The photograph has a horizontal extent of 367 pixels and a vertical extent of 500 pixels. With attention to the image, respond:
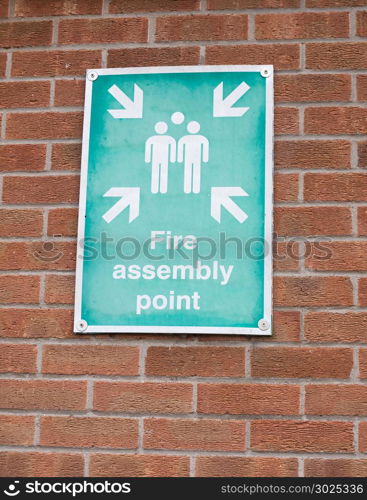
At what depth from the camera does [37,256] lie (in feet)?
7.95

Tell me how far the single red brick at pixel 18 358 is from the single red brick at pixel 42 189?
45cm

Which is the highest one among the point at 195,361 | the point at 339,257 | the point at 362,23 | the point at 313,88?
the point at 362,23

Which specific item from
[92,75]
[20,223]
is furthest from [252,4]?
[20,223]

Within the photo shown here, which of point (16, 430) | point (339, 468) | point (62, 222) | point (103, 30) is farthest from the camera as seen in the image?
point (103, 30)

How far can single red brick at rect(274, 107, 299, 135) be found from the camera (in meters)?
2.41

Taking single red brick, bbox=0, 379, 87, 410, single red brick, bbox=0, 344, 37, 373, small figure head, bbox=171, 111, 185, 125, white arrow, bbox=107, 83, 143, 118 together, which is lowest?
single red brick, bbox=0, 379, 87, 410

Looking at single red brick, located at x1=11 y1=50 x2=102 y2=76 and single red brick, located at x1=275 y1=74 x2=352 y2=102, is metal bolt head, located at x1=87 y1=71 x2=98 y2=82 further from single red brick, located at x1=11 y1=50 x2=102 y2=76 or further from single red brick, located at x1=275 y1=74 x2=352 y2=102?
single red brick, located at x1=275 y1=74 x2=352 y2=102

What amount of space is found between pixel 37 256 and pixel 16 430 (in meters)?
0.53

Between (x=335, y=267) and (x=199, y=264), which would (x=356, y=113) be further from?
(x=199, y=264)

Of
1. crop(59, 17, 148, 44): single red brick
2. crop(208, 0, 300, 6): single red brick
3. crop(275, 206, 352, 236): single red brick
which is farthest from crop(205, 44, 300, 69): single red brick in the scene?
crop(275, 206, 352, 236): single red brick

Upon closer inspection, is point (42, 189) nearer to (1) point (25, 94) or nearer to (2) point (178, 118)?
(1) point (25, 94)

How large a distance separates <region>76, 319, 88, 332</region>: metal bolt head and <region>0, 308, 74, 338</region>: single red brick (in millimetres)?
28

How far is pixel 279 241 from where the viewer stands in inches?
92.3
